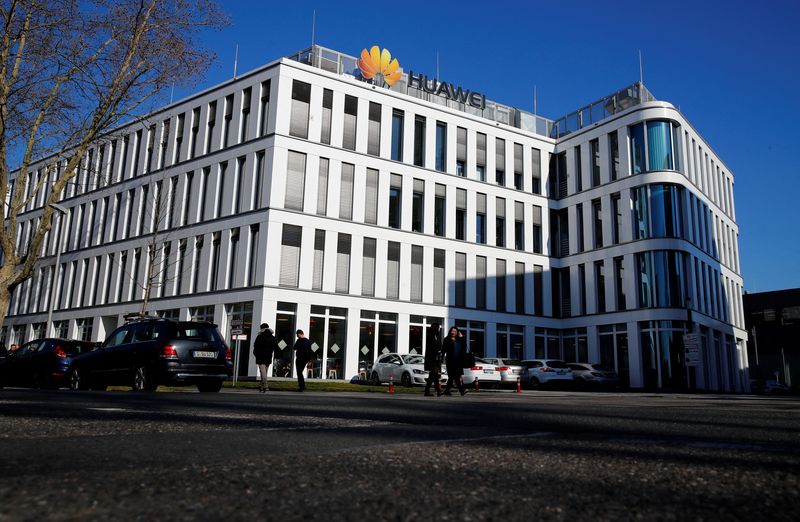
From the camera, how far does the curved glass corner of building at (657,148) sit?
133 feet

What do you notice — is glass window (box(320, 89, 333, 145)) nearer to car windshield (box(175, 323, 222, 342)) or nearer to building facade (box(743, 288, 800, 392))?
car windshield (box(175, 323, 222, 342))

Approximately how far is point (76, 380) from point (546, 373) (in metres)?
23.7

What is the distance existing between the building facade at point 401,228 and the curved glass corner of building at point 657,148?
0.09 meters

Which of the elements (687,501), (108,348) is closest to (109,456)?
(687,501)

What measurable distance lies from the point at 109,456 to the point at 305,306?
104 feet

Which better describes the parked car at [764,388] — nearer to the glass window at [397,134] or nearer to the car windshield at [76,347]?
the glass window at [397,134]

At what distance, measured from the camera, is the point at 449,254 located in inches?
1615

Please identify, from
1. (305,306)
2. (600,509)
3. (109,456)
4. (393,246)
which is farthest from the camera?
(393,246)

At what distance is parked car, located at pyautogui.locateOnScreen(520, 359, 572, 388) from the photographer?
34750 millimetres

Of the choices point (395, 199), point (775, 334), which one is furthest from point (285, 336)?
point (775, 334)

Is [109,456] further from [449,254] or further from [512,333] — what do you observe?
[512,333]

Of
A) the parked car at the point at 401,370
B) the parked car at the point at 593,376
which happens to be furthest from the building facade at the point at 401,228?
the parked car at the point at 401,370

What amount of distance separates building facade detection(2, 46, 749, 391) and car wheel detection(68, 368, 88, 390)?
15.7 meters

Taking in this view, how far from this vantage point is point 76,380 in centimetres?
1777
